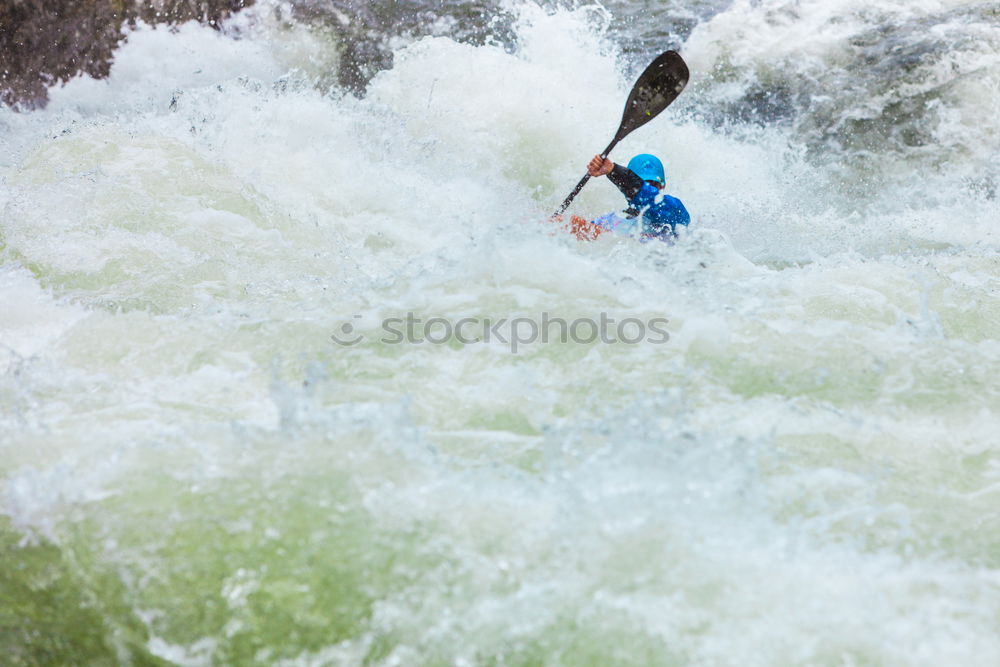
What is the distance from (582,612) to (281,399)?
107 cm

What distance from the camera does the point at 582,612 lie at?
1756 millimetres

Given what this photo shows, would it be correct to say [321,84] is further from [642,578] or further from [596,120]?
[642,578]

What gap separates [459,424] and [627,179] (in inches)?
88.3

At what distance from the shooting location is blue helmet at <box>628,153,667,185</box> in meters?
4.22

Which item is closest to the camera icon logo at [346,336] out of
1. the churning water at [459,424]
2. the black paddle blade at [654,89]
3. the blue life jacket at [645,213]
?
the churning water at [459,424]

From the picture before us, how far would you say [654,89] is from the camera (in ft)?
15.4

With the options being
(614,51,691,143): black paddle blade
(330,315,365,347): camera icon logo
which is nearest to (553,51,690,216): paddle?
(614,51,691,143): black paddle blade

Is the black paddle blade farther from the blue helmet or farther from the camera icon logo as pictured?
the camera icon logo

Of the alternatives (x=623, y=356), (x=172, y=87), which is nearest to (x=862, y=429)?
(x=623, y=356)

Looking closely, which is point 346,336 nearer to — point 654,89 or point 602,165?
point 602,165

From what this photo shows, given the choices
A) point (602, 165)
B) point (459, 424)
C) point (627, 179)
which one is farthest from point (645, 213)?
point (459, 424)

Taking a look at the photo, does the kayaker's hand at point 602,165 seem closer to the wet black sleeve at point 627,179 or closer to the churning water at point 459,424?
the wet black sleeve at point 627,179

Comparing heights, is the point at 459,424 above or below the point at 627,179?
below

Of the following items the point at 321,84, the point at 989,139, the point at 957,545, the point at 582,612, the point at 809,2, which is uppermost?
the point at 809,2
